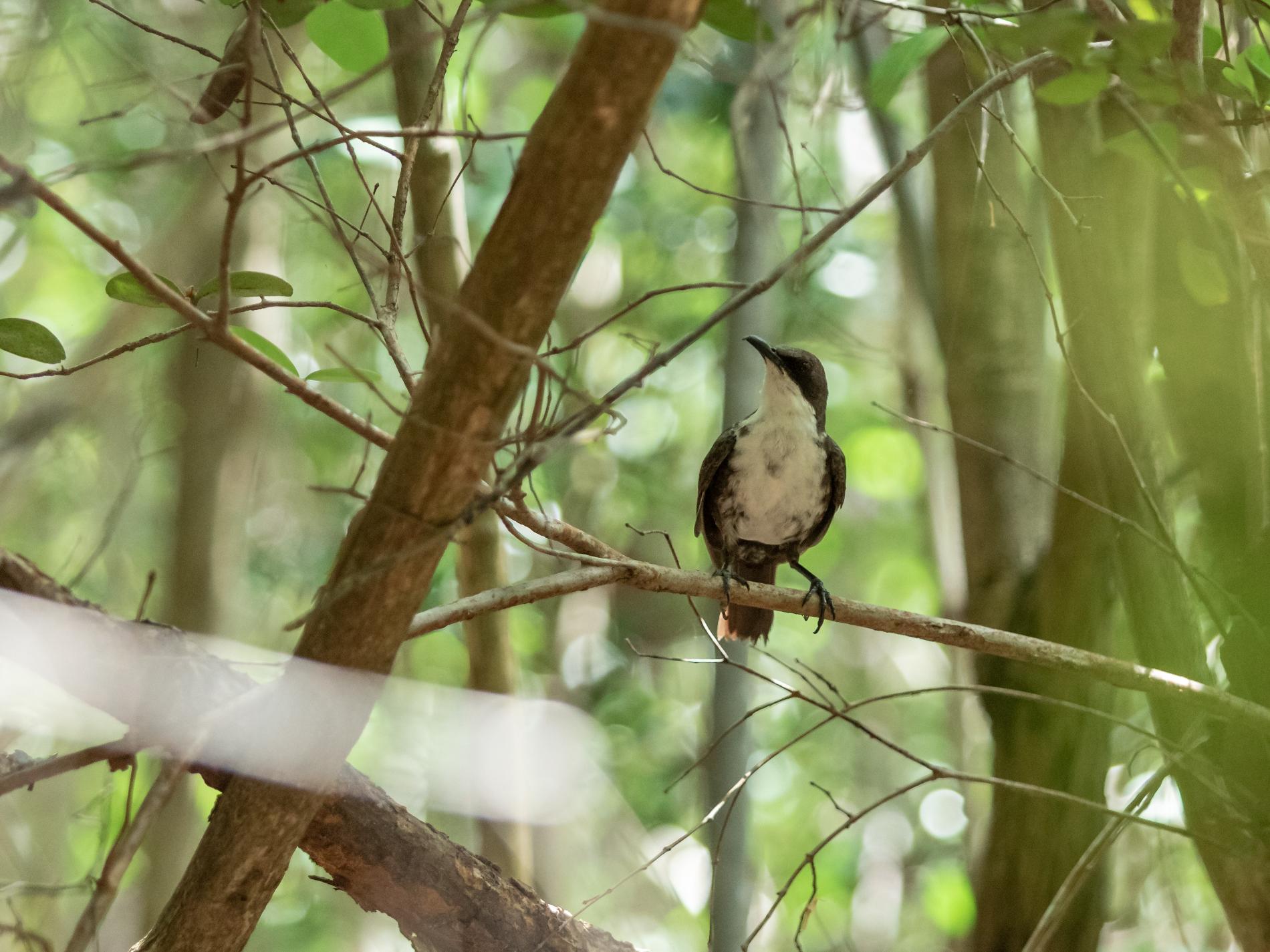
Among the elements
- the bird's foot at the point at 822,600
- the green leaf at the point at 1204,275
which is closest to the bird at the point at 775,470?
the bird's foot at the point at 822,600

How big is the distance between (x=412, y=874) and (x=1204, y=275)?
2.83 metres

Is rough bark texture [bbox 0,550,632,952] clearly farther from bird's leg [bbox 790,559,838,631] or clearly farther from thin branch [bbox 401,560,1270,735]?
bird's leg [bbox 790,559,838,631]

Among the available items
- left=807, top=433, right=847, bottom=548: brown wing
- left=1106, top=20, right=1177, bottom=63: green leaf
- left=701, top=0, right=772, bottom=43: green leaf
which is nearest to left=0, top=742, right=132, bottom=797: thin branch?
left=701, top=0, right=772, bottom=43: green leaf

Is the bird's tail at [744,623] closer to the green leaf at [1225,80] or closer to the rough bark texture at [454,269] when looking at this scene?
the rough bark texture at [454,269]

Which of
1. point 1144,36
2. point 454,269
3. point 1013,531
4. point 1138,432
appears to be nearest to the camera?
point 1144,36

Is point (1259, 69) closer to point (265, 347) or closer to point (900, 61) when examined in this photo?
point (900, 61)

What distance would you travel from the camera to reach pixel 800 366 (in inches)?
200

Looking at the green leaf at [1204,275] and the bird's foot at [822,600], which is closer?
the green leaf at [1204,275]

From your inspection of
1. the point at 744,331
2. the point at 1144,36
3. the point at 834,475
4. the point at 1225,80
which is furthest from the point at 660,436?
the point at 1144,36

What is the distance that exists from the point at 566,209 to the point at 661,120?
7.25 metres

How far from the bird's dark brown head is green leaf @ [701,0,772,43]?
7.79 ft

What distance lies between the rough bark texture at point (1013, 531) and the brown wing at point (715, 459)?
100 centimetres

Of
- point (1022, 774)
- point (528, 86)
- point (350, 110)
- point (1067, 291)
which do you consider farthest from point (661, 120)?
point (1022, 774)

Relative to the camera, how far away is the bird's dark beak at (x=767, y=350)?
4.99 meters
